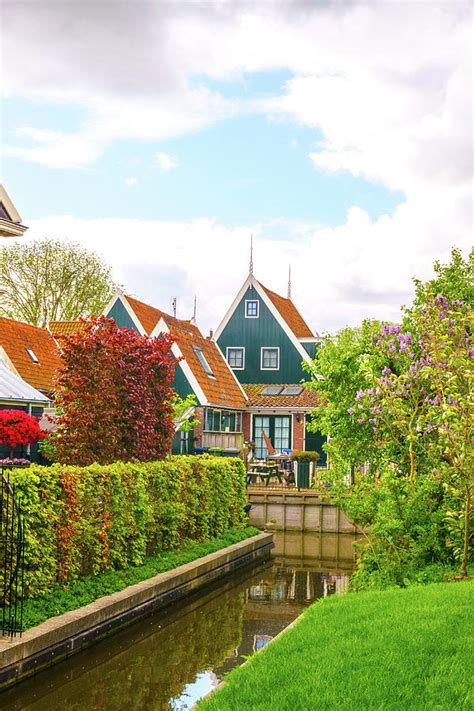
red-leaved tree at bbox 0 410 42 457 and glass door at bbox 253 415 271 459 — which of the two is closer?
red-leaved tree at bbox 0 410 42 457

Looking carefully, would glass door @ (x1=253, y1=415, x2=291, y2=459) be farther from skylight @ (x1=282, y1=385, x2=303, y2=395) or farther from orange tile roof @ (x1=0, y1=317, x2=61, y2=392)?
orange tile roof @ (x1=0, y1=317, x2=61, y2=392)

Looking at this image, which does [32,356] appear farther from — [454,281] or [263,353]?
[454,281]

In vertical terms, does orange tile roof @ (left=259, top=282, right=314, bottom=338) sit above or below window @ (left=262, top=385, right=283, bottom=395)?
above

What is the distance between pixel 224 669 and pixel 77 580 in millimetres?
3561

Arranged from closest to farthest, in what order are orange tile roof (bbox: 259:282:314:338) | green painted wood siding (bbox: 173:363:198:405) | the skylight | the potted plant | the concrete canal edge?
the concrete canal edge < the potted plant < green painted wood siding (bbox: 173:363:198:405) < the skylight < orange tile roof (bbox: 259:282:314:338)

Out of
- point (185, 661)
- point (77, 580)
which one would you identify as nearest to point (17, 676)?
point (185, 661)

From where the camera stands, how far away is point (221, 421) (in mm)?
37562

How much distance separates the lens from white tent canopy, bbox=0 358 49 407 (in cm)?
2228

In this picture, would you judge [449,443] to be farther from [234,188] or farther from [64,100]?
[64,100]

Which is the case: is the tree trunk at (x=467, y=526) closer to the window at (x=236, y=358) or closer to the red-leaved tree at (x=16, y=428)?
the red-leaved tree at (x=16, y=428)

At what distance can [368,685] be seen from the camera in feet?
24.9

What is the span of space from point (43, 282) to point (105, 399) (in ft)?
120

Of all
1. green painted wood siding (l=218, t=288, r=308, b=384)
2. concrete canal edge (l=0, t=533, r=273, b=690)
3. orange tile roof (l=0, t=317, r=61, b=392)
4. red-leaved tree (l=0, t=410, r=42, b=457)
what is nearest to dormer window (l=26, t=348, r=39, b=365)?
orange tile roof (l=0, t=317, r=61, b=392)

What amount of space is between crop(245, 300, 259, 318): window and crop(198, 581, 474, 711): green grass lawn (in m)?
32.0
